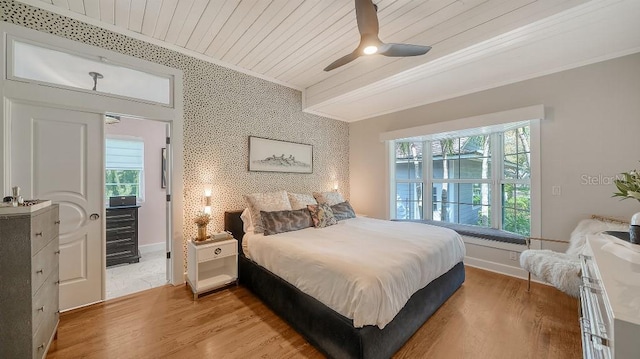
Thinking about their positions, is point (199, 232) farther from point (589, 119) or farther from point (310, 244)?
point (589, 119)

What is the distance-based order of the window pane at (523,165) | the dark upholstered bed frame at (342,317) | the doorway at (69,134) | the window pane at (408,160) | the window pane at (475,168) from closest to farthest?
the dark upholstered bed frame at (342,317) < the doorway at (69,134) < the window pane at (523,165) < the window pane at (475,168) < the window pane at (408,160)

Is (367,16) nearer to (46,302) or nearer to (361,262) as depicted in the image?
(361,262)

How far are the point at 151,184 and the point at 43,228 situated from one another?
111 inches

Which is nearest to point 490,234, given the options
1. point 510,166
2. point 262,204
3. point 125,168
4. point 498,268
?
point 498,268

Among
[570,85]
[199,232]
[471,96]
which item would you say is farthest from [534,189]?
[199,232]

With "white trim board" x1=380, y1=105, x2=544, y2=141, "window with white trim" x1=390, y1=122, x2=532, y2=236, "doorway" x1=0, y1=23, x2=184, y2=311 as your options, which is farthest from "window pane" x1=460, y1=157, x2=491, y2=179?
"doorway" x1=0, y1=23, x2=184, y2=311

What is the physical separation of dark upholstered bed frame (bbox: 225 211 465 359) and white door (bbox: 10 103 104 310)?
1.59 meters

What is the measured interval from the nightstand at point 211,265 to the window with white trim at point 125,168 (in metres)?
2.17

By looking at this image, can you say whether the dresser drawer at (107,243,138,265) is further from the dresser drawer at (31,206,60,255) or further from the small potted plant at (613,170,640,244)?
the small potted plant at (613,170,640,244)

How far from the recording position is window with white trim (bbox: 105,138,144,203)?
381 cm

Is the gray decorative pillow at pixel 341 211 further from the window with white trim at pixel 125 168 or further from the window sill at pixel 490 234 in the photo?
the window with white trim at pixel 125 168

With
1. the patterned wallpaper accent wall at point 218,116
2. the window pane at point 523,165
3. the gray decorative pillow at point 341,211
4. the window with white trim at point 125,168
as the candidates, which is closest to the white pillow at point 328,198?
the gray decorative pillow at point 341,211

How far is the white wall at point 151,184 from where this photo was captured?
13.0ft

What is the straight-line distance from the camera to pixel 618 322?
2.25 feet
